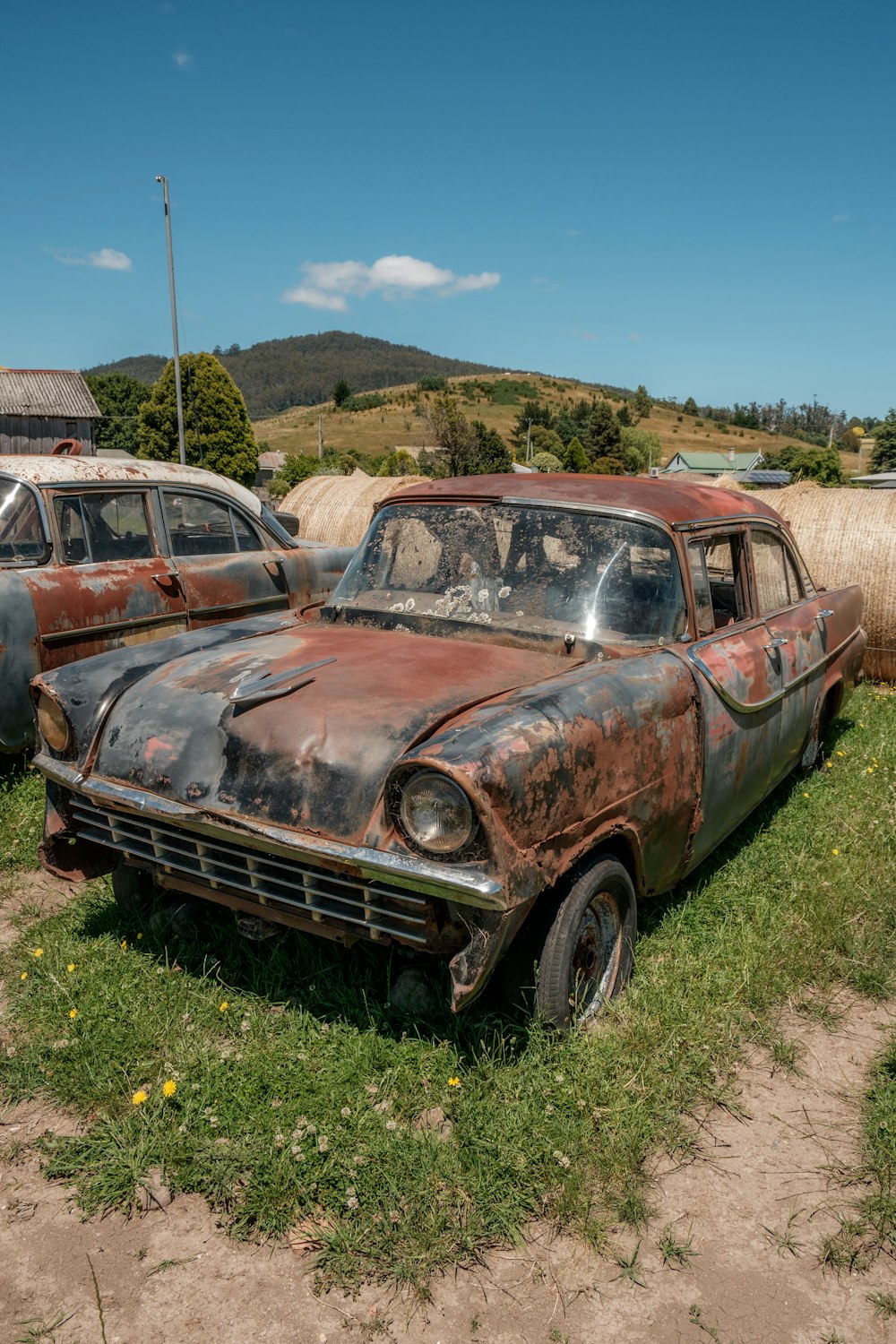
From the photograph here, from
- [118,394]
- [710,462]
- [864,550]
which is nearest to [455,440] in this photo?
[864,550]

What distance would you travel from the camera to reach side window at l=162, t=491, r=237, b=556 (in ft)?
19.6

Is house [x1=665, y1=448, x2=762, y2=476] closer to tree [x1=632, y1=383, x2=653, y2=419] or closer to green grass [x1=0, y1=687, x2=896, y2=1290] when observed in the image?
tree [x1=632, y1=383, x2=653, y2=419]

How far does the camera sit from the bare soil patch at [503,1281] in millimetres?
2055

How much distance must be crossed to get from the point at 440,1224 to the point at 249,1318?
48cm

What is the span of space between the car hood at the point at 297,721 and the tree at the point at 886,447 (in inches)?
2481

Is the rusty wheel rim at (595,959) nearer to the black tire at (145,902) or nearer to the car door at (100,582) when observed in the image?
the black tire at (145,902)

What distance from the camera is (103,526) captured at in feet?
18.3

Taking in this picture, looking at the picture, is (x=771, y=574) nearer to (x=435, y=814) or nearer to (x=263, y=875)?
(x=435, y=814)

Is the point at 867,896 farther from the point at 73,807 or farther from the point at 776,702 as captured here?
the point at 73,807

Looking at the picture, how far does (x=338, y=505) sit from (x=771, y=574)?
828cm

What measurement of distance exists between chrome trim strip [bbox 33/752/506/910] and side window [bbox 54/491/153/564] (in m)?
2.76

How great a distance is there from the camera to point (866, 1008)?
3.37 m

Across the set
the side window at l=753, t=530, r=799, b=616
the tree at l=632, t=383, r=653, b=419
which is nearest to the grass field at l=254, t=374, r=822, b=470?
the tree at l=632, t=383, r=653, b=419

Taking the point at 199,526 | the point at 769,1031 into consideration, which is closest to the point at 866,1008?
the point at 769,1031
